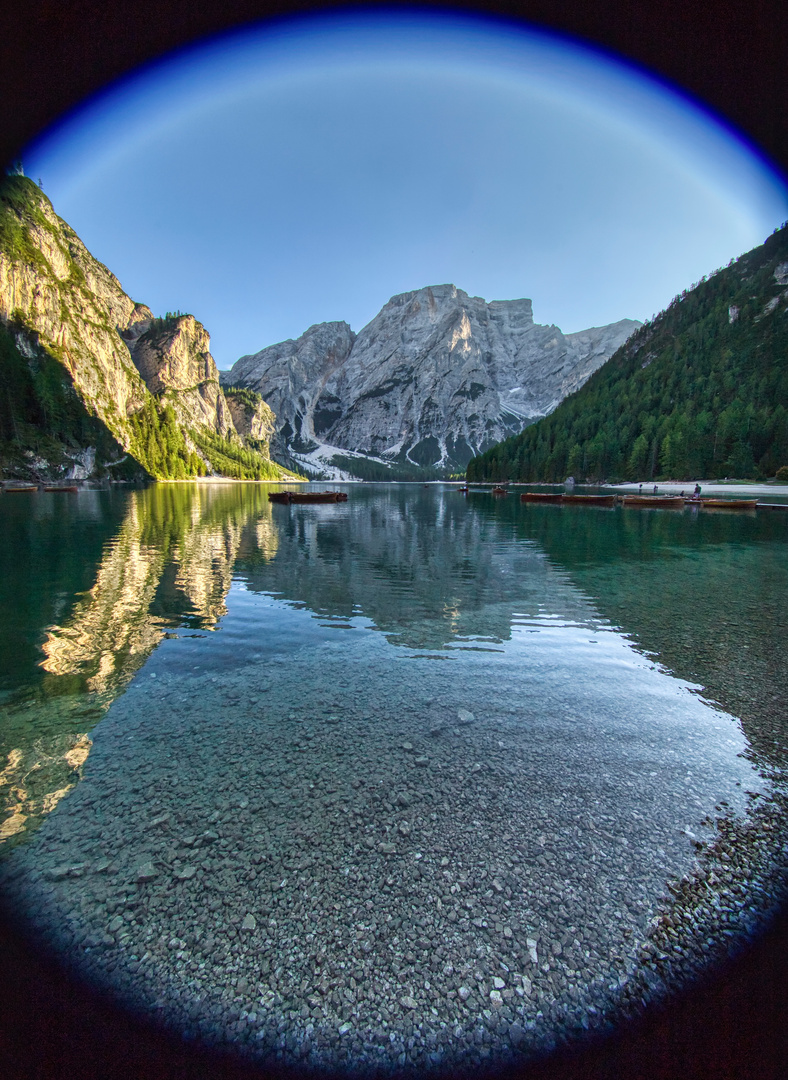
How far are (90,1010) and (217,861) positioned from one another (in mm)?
1380

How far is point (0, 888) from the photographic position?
15.0ft

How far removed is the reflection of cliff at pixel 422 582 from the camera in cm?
1433

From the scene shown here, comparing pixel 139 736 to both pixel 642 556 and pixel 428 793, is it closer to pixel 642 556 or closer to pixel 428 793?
pixel 428 793

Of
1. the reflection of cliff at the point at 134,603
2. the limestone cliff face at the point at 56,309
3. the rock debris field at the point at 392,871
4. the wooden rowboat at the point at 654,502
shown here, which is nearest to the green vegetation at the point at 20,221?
the limestone cliff face at the point at 56,309

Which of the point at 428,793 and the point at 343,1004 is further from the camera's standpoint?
the point at 428,793

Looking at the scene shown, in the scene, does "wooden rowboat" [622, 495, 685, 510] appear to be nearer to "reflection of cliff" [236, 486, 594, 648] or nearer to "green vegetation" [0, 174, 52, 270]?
"reflection of cliff" [236, 486, 594, 648]

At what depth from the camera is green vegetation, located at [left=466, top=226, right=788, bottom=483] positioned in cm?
10794

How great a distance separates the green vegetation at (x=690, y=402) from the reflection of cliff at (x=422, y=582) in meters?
107

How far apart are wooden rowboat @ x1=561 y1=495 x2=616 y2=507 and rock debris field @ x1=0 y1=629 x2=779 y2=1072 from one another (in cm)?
7353

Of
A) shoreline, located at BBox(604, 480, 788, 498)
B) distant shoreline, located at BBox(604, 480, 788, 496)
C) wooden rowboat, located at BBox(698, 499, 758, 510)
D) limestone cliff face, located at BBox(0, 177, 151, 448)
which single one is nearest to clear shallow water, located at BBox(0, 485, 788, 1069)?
wooden rowboat, located at BBox(698, 499, 758, 510)

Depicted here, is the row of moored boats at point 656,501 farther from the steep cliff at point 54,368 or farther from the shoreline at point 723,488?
the steep cliff at point 54,368

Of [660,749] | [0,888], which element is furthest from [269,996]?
[660,749]

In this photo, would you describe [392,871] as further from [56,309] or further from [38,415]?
[56,309]

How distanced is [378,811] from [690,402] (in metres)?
156
